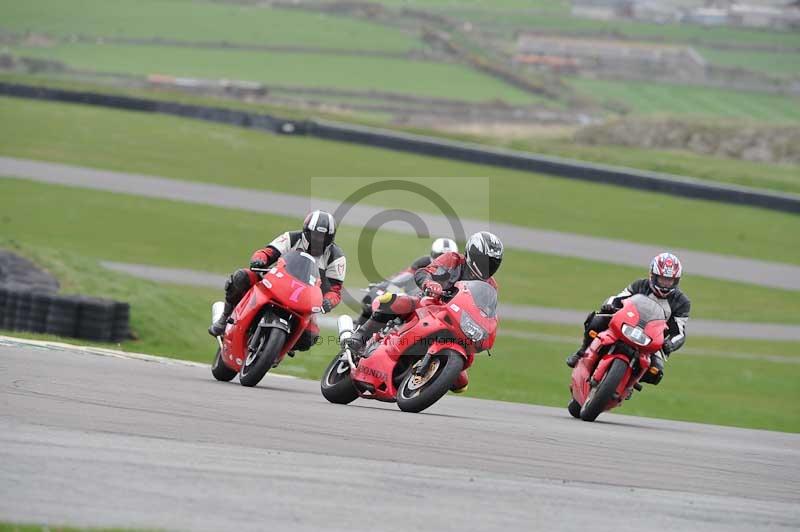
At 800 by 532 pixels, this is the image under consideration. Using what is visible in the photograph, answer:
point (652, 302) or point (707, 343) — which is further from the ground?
point (652, 302)

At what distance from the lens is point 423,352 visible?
11.2 meters

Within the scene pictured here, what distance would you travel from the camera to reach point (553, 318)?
25.0 metres

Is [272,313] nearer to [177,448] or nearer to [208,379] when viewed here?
[208,379]

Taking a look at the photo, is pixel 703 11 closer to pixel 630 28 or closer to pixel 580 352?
pixel 630 28

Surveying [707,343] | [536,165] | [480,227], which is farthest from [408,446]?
[536,165]

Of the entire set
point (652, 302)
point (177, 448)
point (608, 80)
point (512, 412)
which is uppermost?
point (177, 448)

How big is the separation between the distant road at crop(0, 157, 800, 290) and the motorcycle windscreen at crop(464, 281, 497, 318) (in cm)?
1939

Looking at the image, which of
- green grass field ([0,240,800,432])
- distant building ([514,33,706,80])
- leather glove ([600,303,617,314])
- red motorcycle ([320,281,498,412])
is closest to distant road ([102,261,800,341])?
green grass field ([0,240,800,432])

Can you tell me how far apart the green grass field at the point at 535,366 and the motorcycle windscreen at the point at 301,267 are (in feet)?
17.5

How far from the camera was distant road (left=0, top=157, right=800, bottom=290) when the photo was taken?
31.0 metres

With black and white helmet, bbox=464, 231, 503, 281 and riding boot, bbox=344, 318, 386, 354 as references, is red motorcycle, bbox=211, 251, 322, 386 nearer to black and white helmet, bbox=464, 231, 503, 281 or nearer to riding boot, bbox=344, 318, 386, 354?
riding boot, bbox=344, 318, 386, 354

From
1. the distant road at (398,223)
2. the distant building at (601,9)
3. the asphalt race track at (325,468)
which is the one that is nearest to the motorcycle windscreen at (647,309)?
the asphalt race track at (325,468)

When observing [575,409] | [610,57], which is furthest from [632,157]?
[610,57]

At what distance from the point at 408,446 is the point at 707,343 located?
16704 millimetres
